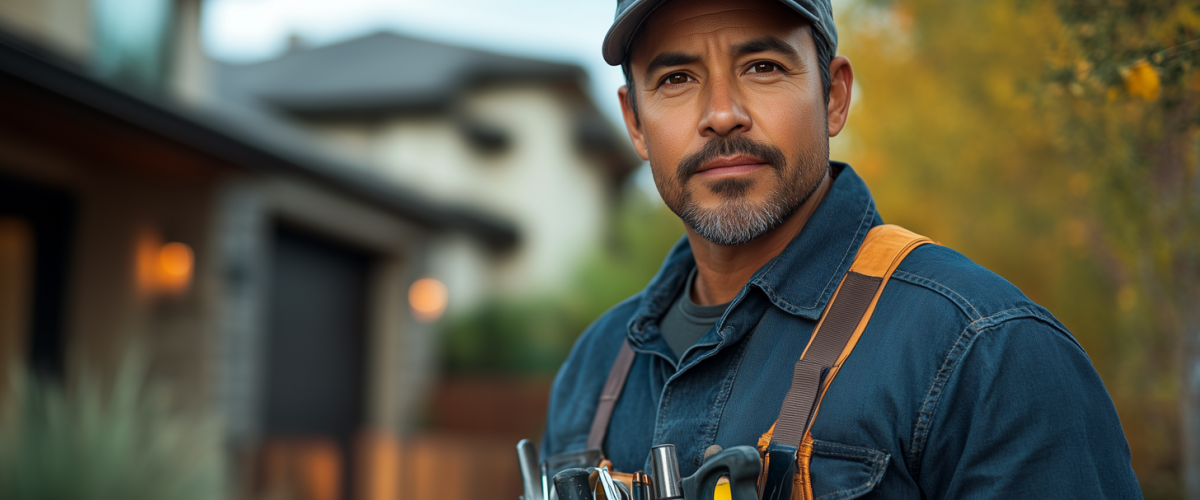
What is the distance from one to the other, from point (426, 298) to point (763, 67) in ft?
30.4

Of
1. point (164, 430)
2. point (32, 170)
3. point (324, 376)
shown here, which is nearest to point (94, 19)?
point (32, 170)

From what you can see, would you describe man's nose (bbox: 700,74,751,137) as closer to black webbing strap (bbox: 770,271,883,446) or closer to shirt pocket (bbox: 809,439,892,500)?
black webbing strap (bbox: 770,271,883,446)

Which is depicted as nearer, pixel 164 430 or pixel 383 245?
pixel 164 430

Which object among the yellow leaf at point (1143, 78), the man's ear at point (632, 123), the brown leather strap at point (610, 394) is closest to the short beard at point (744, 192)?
the man's ear at point (632, 123)

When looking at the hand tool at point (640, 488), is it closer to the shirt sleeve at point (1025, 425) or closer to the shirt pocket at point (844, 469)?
the shirt pocket at point (844, 469)

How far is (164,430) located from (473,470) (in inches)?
89.0

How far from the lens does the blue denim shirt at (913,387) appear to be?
1164 mm

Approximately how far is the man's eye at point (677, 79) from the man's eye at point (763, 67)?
123 mm

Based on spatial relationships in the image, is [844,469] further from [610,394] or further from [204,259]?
[204,259]

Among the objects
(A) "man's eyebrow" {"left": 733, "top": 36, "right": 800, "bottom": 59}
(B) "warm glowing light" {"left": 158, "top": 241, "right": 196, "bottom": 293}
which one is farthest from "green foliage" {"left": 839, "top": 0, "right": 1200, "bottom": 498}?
(B) "warm glowing light" {"left": 158, "top": 241, "right": 196, "bottom": 293}

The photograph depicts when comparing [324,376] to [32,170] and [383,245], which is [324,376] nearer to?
[383,245]

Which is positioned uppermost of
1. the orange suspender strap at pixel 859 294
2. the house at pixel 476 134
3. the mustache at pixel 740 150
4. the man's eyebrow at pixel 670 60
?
the house at pixel 476 134

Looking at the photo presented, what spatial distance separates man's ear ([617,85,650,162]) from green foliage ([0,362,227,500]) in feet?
11.2

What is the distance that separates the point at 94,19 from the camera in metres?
6.61
